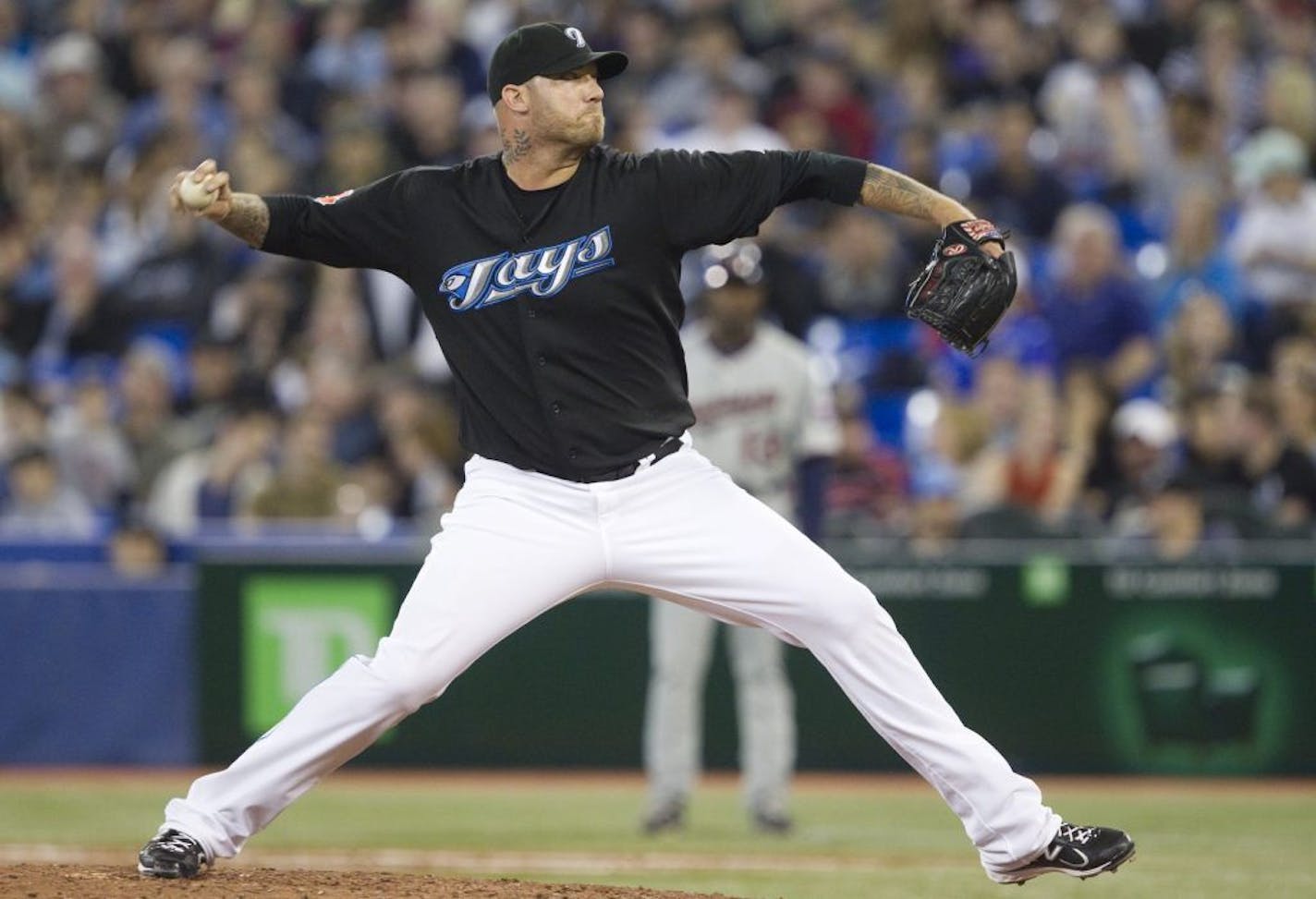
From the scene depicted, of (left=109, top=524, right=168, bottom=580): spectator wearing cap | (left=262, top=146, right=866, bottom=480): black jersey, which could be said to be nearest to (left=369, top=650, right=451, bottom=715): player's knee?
(left=262, top=146, right=866, bottom=480): black jersey

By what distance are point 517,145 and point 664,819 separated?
3907mm

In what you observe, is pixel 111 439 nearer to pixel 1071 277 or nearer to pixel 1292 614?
pixel 1071 277

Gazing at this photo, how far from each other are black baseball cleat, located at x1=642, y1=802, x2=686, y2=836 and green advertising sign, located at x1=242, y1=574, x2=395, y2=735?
2.55 m

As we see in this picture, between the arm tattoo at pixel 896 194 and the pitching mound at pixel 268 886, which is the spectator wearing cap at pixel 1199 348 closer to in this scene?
the arm tattoo at pixel 896 194

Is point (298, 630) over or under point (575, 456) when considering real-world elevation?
under

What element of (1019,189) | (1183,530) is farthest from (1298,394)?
(1019,189)

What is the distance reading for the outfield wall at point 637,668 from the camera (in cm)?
1048

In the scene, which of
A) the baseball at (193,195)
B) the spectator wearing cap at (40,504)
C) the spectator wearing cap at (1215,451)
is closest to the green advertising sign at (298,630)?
the spectator wearing cap at (40,504)

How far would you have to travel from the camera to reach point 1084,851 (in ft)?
17.8

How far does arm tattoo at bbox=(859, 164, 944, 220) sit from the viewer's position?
5.36 metres

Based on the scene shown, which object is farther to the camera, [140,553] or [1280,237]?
[1280,237]

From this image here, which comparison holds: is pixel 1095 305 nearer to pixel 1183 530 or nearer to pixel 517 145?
pixel 1183 530

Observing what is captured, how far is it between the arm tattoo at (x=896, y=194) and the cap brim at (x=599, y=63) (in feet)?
2.38

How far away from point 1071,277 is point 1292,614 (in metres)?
2.69
